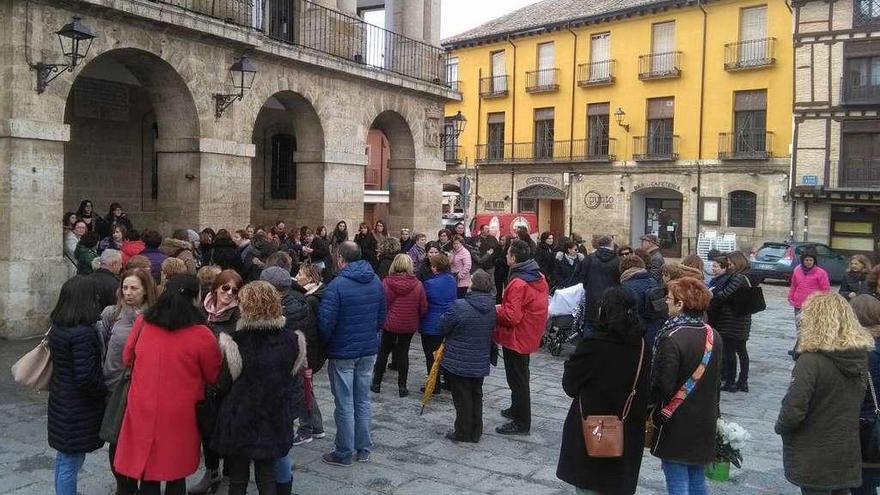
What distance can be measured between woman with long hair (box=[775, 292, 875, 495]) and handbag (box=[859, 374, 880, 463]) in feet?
0.98

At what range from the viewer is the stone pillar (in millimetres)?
9688

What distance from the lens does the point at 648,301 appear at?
665 cm

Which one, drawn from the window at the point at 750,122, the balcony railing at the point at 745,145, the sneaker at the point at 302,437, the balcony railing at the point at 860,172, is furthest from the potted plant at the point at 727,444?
the window at the point at 750,122

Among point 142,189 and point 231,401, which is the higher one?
point 142,189

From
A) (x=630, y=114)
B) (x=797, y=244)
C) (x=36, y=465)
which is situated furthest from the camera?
(x=630, y=114)

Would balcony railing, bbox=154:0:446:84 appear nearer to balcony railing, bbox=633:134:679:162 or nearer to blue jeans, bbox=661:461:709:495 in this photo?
blue jeans, bbox=661:461:709:495

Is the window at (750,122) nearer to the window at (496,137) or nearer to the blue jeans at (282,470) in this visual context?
the window at (496,137)

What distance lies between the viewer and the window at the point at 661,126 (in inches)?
1288

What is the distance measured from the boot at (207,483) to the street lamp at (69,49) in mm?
6454

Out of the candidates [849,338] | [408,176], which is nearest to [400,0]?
[408,176]

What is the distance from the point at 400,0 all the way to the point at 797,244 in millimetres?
13995

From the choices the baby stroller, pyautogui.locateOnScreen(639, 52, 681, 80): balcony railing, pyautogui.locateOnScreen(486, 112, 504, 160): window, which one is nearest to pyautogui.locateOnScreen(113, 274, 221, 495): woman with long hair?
the baby stroller

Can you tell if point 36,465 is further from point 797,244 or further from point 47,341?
point 797,244

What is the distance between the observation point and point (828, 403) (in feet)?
13.3
